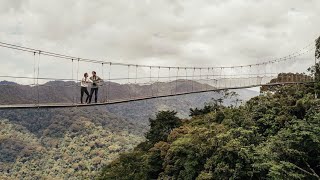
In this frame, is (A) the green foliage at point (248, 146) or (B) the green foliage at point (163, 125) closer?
(A) the green foliage at point (248, 146)

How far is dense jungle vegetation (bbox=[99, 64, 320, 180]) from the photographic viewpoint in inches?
946

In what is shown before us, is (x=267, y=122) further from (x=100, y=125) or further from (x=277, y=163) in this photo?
(x=100, y=125)

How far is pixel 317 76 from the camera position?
43875mm

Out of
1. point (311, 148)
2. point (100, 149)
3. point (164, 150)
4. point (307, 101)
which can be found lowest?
point (100, 149)

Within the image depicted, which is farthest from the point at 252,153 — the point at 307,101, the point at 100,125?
the point at 100,125

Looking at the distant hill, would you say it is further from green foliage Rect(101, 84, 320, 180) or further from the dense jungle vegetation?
green foliage Rect(101, 84, 320, 180)

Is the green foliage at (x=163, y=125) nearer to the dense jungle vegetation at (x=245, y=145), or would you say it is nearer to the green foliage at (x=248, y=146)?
the dense jungle vegetation at (x=245, y=145)

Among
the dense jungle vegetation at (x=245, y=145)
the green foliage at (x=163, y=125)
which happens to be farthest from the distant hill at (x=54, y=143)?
the dense jungle vegetation at (x=245, y=145)

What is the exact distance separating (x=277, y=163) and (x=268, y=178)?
1.18m

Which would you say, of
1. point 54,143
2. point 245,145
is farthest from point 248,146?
point 54,143

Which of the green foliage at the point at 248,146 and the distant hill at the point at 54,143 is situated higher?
the green foliage at the point at 248,146

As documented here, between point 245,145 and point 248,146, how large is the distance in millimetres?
1558

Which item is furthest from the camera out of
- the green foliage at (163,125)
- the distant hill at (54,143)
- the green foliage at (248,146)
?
the distant hill at (54,143)

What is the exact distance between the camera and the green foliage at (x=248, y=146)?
24.0 meters
